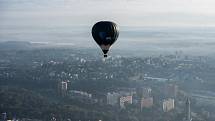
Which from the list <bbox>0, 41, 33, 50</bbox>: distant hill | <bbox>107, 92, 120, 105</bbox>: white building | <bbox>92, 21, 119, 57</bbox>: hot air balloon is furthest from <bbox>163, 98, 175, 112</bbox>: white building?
<bbox>0, 41, 33, 50</bbox>: distant hill

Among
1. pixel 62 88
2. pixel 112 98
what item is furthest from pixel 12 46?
pixel 112 98

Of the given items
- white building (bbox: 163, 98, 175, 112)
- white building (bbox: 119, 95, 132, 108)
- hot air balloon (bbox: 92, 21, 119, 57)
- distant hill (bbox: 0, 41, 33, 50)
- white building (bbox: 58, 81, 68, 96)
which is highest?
hot air balloon (bbox: 92, 21, 119, 57)

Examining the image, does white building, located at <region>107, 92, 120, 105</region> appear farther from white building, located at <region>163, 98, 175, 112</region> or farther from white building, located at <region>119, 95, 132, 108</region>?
white building, located at <region>163, 98, 175, 112</region>

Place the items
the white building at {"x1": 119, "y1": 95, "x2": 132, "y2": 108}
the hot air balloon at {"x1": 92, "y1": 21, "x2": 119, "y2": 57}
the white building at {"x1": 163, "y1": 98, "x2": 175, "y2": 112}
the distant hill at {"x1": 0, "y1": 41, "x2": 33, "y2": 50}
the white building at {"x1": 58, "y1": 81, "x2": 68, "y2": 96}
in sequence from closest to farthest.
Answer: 1. the hot air balloon at {"x1": 92, "y1": 21, "x2": 119, "y2": 57}
2. the white building at {"x1": 163, "y1": 98, "x2": 175, "y2": 112}
3. the white building at {"x1": 119, "y1": 95, "x2": 132, "y2": 108}
4. the white building at {"x1": 58, "y1": 81, "x2": 68, "y2": 96}
5. the distant hill at {"x1": 0, "y1": 41, "x2": 33, "y2": 50}

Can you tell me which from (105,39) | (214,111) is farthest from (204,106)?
(105,39)

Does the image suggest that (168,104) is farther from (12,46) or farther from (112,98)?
(12,46)

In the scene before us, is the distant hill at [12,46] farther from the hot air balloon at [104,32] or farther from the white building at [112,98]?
the hot air balloon at [104,32]
